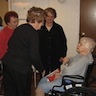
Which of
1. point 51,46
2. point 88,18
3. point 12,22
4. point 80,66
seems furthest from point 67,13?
point 80,66

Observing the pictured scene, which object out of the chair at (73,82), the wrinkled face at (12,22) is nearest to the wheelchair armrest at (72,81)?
the chair at (73,82)

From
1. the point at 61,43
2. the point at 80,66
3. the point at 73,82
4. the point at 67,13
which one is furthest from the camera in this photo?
the point at 67,13

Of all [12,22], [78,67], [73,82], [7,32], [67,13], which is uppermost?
[67,13]

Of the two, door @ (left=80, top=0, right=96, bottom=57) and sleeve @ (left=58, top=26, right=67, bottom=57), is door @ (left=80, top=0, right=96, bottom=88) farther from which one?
sleeve @ (left=58, top=26, right=67, bottom=57)

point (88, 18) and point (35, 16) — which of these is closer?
point (35, 16)

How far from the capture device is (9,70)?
8.05 feet

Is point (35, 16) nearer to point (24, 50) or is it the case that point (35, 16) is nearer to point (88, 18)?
point (24, 50)

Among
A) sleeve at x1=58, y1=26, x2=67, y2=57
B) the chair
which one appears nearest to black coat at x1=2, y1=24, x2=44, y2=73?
the chair

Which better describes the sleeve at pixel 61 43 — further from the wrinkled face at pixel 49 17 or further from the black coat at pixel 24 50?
the black coat at pixel 24 50

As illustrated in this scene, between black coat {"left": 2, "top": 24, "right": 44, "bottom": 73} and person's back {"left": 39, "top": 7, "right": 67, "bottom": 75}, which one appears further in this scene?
person's back {"left": 39, "top": 7, "right": 67, "bottom": 75}

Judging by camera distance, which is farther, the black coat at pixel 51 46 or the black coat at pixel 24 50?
the black coat at pixel 51 46

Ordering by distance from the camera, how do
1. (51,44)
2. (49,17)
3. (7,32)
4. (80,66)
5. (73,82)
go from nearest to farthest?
(73,82), (80,66), (7,32), (49,17), (51,44)

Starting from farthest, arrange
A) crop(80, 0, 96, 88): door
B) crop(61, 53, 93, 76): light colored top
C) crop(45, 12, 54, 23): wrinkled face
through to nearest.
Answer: crop(80, 0, 96, 88): door
crop(45, 12, 54, 23): wrinkled face
crop(61, 53, 93, 76): light colored top

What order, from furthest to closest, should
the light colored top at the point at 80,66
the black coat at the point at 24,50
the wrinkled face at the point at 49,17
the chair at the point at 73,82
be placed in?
the wrinkled face at the point at 49,17 < the light colored top at the point at 80,66 < the chair at the point at 73,82 < the black coat at the point at 24,50
